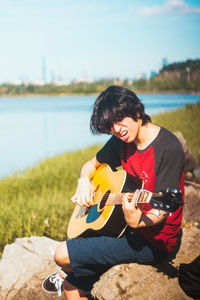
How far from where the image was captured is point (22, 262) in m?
2.95

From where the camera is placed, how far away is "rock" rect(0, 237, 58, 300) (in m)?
2.80

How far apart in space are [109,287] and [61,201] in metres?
2.42

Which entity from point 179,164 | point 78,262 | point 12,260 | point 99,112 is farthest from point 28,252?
point 179,164

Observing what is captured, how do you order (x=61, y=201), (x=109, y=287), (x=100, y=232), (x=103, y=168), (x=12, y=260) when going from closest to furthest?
(x=109, y=287)
(x=100, y=232)
(x=103, y=168)
(x=12, y=260)
(x=61, y=201)

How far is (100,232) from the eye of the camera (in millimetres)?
2154

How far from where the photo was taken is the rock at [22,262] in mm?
2803

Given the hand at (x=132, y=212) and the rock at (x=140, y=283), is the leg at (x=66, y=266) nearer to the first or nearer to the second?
the rock at (x=140, y=283)

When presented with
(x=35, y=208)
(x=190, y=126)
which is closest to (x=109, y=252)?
(x=35, y=208)

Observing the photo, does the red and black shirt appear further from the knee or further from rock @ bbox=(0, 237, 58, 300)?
rock @ bbox=(0, 237, 58, 300)

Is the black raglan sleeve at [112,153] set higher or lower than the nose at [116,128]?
lower

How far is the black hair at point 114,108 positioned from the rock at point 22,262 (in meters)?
1.54

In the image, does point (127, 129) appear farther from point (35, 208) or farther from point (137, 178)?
point (35, 208)

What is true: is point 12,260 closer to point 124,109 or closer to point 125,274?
point 125,274

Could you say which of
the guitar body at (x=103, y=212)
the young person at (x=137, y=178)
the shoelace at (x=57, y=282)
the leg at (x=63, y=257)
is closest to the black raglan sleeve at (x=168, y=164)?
the young person at (x=137, y=178)
